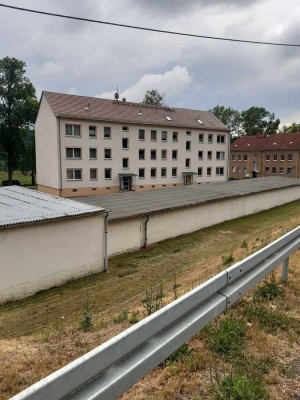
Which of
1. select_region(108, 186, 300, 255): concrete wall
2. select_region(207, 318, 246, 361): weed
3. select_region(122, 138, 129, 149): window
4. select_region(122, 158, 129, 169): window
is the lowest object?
select_region(108, 186, 300, 255): concrete wall

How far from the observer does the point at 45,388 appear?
1.86 metres

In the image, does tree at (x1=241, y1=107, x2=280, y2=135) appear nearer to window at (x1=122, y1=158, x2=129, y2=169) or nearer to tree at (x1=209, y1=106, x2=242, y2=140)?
tree at (x1=209, y1=106, x2=242, y2=140)

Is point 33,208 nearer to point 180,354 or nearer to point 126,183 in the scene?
point 180,354

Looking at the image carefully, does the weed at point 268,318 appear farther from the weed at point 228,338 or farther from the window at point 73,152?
the window at point 73,152

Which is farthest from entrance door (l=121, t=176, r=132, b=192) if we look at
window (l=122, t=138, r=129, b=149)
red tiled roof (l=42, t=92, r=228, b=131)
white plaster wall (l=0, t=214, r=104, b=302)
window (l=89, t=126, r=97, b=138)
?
white plaster wall (l=0, t=214, r=104, b=302)

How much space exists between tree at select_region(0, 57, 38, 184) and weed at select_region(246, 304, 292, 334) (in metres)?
50.1

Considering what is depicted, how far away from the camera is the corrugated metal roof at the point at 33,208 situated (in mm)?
10753

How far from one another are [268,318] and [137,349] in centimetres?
234

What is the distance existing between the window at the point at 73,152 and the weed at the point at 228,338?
38.3m

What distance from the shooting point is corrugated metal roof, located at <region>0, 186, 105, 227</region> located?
10.8m

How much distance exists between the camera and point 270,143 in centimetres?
7094

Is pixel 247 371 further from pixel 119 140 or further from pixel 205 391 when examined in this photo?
pixel 119 140

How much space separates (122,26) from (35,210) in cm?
666

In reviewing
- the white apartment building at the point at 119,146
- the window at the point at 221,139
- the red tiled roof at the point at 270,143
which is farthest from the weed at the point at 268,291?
the red tiled roof at the point at 270,143
